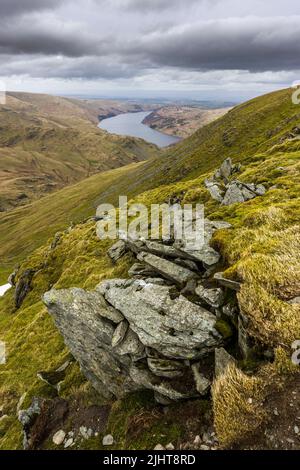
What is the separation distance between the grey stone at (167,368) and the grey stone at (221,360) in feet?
5.10

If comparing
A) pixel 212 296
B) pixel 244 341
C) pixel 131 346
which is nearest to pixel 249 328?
pixel 244 341

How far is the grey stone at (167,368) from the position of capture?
1166 cm

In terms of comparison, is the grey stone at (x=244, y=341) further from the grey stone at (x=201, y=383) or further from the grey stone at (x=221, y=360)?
the grey stone at (x=201, y=383)

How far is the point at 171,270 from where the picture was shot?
15.5 metres

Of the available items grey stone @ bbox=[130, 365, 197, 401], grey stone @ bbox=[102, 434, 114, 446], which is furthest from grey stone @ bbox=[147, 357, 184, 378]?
grey stone @ bbox=[102, 434, 114, 446]

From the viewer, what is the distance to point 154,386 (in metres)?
11.7

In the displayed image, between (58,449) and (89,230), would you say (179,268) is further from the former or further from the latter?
(89,230)

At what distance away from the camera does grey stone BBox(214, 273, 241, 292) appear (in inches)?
482

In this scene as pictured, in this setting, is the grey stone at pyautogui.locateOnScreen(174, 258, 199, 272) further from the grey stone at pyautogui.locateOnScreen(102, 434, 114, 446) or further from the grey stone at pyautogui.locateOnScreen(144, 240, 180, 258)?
the grey stone at pyautogui.locateOnScreen(102, 434, 114, 446)

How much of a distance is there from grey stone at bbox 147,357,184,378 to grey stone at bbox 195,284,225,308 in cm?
263

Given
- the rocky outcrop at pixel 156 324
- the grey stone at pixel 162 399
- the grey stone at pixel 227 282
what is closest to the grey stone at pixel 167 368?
the rocky outcrop at pixel 156 324

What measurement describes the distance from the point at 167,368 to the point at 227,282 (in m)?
4.05

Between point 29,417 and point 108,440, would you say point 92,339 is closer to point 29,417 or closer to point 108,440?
point 108,440

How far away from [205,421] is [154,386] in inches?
88.4
